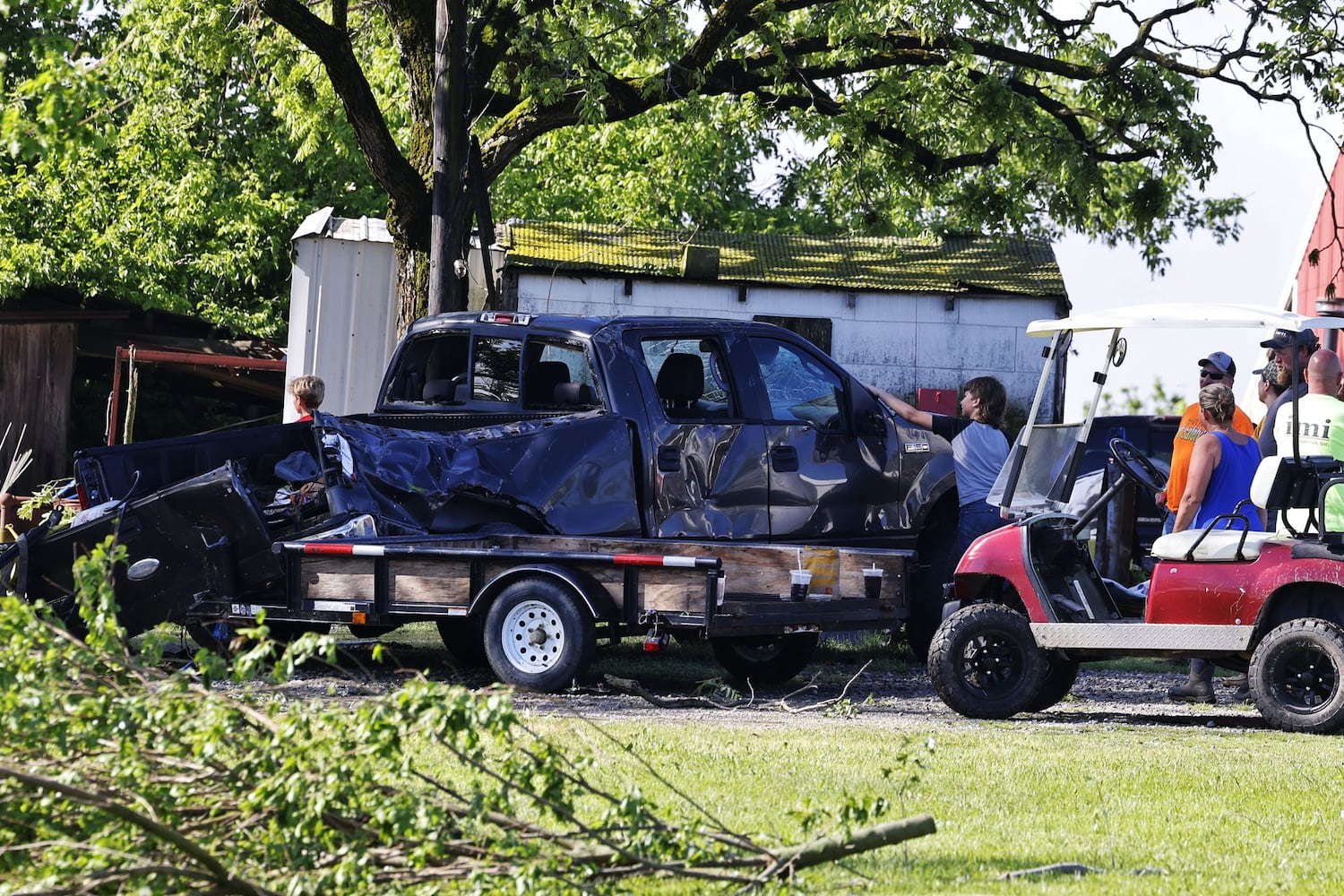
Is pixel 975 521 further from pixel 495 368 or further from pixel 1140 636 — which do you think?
pixel 495 368

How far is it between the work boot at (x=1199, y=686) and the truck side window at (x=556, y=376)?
398 centimetres

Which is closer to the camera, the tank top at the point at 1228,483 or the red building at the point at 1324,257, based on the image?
the tank top at the point at 1228,483

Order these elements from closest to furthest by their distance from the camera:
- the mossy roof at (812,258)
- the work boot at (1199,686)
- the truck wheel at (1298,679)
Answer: the truck wheel at (1298,679), the work boot at (1199,686), the mossy roof at (812,258)

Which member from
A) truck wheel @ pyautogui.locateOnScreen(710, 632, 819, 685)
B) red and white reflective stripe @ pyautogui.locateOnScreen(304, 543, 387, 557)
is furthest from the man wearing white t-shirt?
red and white reflective stripe @ pyautogui.locateOnScreen(304, 543, 387, 557)

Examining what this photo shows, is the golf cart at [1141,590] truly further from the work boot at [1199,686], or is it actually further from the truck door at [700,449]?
the truck door at [700,449]

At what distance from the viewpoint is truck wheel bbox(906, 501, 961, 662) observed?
11758 millimetres

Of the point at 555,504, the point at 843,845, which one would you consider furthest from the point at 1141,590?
the point at 843,845

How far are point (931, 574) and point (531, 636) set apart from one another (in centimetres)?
310

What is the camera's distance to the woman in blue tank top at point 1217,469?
948cm

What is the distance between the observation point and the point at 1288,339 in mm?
9203

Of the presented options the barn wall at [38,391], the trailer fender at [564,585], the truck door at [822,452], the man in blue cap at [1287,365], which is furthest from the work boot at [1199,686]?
the barn wall at [38,391]

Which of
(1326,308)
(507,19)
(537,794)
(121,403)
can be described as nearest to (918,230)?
(121,403)

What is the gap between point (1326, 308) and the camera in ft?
39.4

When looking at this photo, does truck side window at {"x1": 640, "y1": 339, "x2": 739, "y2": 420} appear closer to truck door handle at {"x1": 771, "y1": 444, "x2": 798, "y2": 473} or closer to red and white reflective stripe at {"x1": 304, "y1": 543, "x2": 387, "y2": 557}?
truck door handle at {"x1": 771, "y1": 444, "x2": 798, "y2": 473}
